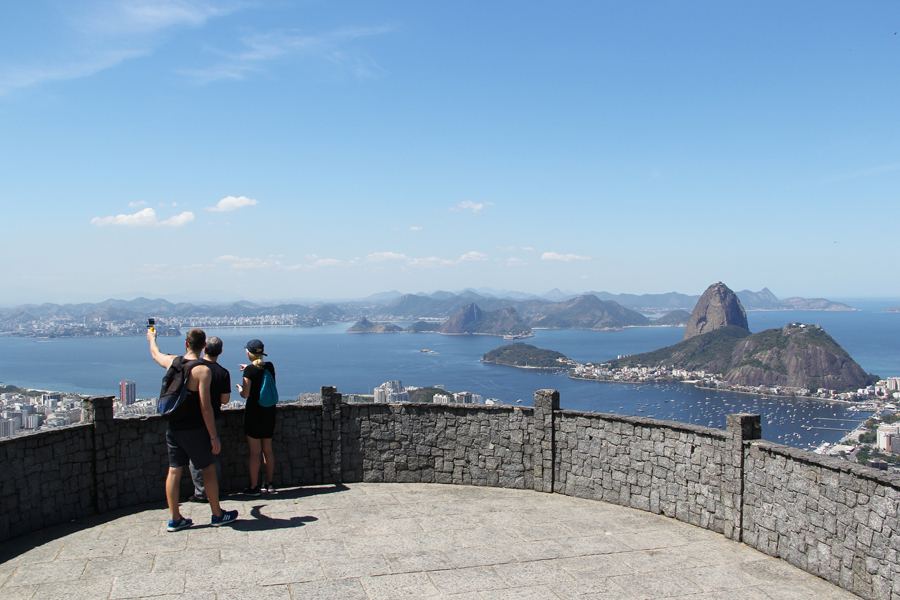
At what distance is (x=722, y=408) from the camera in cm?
8206

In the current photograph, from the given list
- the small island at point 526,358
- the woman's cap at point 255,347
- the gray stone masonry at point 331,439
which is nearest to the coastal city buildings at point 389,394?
the gray stone masonry at point 331,439

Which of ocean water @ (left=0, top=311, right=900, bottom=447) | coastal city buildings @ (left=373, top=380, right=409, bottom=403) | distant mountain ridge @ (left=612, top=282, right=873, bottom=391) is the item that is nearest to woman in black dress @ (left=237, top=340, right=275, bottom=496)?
coastal city buildings @ (left=373, top=380, right=409, bottom=403)

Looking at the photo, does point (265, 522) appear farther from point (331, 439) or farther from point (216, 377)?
point (331, 439)

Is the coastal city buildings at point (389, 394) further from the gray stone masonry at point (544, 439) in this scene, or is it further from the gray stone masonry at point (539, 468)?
the gray stone masonry at point (544, 439)

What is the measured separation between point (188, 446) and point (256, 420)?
1.44 meters

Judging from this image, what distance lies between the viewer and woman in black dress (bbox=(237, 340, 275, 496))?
26.1 feet

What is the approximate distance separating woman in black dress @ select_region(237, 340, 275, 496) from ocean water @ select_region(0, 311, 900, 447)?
46.4 meters

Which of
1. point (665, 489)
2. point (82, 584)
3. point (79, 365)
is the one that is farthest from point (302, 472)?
point (79, 365)

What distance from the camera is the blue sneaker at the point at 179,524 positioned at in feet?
22.2

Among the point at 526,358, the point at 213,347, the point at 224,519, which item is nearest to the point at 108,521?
the point at 224,519

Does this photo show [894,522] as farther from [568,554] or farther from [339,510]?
[339,510]

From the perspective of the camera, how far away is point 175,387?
21.6 feet

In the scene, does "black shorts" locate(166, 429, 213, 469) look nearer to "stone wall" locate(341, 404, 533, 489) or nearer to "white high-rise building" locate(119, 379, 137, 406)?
"stone wall" locate(341, 404, 533, 489)

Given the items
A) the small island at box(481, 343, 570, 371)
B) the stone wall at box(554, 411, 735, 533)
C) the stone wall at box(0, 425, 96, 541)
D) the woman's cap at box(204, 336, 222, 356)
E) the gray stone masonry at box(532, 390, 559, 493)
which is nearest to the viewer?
the stone wall at box(0, 425, 96, 541)
